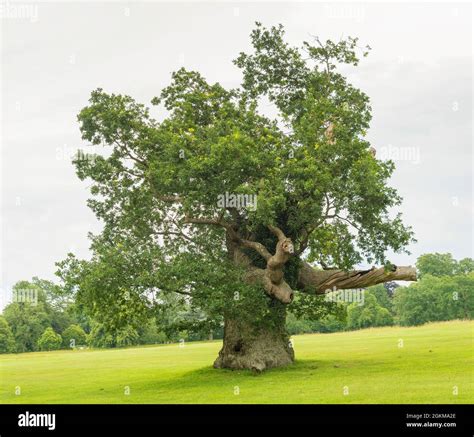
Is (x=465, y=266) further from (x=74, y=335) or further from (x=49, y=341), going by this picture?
(x=49, y=341)

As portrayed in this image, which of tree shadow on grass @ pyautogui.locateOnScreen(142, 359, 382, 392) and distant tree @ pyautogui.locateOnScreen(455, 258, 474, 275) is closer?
tree shadow on grass @ pyautogui.locateOnScreen(142, 359, 382, 392)

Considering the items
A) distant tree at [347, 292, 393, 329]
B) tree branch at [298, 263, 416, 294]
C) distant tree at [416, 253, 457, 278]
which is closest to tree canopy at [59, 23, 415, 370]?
tree branch at [298, 263, 416, 294]

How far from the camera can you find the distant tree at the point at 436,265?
454ft

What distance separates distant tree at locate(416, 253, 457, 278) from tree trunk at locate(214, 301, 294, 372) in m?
104

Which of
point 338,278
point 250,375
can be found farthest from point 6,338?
point 250,375

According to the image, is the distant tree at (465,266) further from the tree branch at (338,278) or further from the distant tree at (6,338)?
the tree branch at (338,278)

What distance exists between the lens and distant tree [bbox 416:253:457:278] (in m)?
138

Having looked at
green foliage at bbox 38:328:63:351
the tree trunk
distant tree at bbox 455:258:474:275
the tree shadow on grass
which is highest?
distant tree at bbox 455:258:474:275

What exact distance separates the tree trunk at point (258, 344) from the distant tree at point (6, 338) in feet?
247

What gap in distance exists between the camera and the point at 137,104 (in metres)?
37.6

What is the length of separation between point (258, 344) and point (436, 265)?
354ft

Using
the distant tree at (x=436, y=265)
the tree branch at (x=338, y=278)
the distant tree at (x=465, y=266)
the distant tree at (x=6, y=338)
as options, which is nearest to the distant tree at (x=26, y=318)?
the distant tree at (x=6, y=338)

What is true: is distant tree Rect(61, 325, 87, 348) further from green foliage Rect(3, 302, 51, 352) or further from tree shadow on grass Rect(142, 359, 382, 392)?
tree shadow on grass Rect(142, 359, 382, 392)
